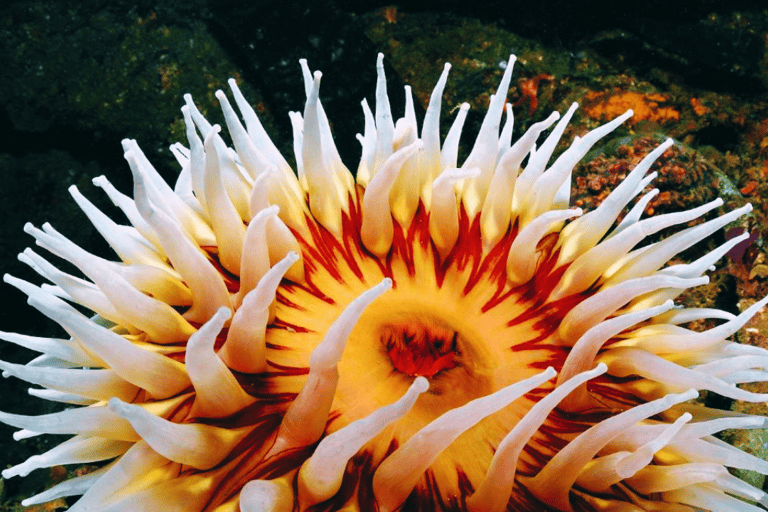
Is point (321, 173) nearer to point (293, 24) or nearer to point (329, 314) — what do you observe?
point (329, 314)

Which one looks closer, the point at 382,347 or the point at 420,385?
the point at 420,385

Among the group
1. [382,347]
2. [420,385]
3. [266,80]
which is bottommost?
[420,385]

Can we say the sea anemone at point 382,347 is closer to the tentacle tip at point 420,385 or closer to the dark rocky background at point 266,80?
the tentacle tip at point 420,385

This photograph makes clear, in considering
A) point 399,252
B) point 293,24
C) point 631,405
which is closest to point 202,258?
point 399,252

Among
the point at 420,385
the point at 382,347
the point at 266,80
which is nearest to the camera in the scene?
the point at 420,385

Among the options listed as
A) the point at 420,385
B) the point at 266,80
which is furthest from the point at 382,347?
the point at 266,80

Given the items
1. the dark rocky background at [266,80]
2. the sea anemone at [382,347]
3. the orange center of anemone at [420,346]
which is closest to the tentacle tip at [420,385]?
the sea anemone at [382,347]

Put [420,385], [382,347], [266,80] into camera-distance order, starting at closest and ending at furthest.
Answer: [420,385] → [382,347] → [266,80]

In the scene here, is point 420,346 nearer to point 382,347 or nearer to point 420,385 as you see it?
point 382,347
